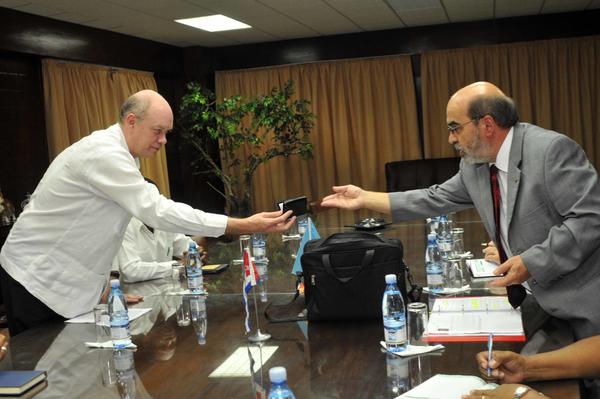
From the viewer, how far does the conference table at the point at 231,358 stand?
1.79 m

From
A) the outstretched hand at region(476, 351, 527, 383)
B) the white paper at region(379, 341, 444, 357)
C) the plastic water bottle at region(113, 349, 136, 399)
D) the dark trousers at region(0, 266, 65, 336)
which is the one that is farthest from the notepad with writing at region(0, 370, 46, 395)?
the outstretched hand at region(476, 351, 527, 383)

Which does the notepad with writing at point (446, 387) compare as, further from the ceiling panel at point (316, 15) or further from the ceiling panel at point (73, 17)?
the ceiling panel at point (73, 17)

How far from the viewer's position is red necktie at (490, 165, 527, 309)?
7.36 feet

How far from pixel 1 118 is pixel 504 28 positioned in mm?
Result: 5646

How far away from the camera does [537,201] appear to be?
221 centimetres

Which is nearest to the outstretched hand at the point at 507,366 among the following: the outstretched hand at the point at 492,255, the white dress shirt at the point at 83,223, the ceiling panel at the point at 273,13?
the outstretched hand at the point at 492,255

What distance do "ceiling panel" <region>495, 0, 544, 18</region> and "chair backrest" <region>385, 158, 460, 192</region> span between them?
1.70m

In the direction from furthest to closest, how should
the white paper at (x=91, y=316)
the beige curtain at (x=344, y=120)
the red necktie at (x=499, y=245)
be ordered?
the beige curtain at (x=344, y=120)
the white paper at (x=91, y=316)
the red necktie at (x=499, y=245)

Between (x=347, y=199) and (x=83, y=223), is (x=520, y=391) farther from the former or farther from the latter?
(x=83, y=223)

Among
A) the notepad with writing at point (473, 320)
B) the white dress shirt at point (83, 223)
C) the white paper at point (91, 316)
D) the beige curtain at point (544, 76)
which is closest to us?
the notepad with writing at point (473, 320)

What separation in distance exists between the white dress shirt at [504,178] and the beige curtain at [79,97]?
4889 millimetres

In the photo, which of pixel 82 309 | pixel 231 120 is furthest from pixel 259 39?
pixel 82 309

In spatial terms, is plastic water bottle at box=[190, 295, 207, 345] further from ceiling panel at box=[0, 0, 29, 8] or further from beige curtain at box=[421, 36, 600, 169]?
beige curtain at box=[421, 36, 600, 169]

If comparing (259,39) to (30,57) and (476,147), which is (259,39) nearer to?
(30,57)
